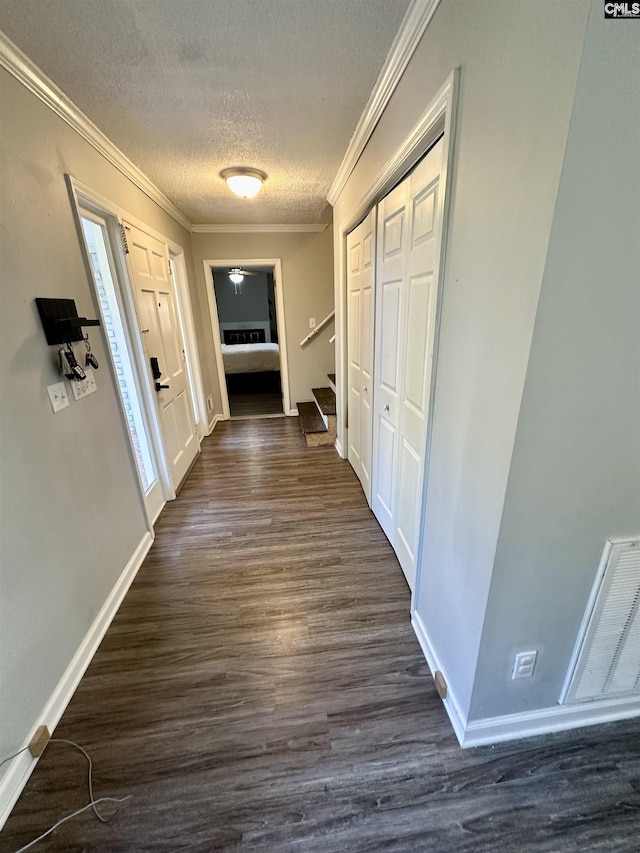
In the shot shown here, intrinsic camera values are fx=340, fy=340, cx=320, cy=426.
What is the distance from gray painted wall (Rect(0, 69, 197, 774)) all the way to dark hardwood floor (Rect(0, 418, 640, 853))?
0.28 m

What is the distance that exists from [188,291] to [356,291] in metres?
2.11

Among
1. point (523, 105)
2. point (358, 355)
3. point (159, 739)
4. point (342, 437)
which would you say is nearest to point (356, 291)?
point (358, 355)

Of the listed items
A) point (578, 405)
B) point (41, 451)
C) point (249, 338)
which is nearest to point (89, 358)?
point (41, 451)

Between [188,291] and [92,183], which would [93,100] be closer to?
[92,183]

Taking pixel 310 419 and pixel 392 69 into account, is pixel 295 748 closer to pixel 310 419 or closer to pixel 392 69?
pixel 392 69

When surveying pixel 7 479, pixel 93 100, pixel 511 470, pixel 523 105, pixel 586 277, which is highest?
pixel 93 100

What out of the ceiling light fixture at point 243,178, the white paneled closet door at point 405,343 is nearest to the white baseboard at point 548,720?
the white paneled closet door at point 405,343

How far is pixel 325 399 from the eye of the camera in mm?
4355

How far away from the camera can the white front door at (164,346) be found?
2496 millimetres

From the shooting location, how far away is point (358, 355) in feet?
8.88

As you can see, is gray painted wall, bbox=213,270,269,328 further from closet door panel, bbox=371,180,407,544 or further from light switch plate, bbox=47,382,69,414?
light switch plate, bbox=47,382,69,414

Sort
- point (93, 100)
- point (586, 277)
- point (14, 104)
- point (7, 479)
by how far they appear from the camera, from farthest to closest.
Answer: point (93, 100), point (14, 104), point (7, 479), point (586, 277)

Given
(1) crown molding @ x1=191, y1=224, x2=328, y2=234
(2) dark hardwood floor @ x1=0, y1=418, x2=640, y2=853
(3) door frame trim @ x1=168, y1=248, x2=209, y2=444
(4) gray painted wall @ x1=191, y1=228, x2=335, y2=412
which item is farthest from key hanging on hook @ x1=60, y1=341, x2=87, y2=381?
(1) crown molding @ x1=191, y1=224, x2=328, y2=234

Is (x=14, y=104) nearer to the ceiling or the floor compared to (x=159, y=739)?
→ nearer to the ceiling
